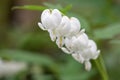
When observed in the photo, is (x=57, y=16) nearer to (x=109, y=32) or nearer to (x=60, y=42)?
(x=60, y=42)

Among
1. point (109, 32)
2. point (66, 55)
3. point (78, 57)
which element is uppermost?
point (66, 55)

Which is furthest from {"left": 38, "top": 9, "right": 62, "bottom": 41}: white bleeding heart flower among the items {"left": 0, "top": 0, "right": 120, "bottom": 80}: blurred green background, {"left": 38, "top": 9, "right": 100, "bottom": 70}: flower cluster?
{"left": 0, "top": 0, "right": 120, "bottom": 80}: blurred green background

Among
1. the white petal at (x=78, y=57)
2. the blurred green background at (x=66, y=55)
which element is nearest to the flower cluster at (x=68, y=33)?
the white petal at (x=78, y=57)

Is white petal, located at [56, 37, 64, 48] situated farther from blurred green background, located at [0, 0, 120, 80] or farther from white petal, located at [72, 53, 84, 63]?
blurred green background, located at [0, 0, 120, 80]

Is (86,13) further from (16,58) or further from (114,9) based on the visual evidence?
(16,58)

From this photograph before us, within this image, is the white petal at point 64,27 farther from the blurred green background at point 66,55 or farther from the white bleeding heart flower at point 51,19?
the blurred green background at point 66,55

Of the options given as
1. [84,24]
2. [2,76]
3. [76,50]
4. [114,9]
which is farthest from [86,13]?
[76,50]

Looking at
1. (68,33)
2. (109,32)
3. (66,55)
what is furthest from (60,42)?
(66,55)

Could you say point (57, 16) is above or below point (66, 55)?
below
